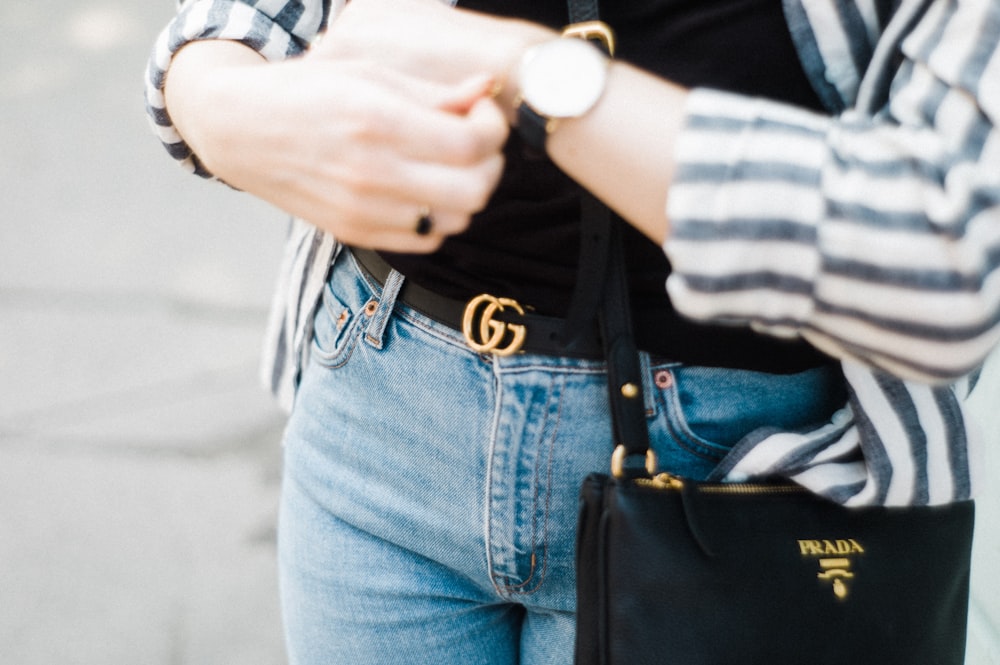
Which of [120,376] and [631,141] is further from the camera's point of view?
[120,376]

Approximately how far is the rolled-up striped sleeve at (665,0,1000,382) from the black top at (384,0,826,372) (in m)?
0.11

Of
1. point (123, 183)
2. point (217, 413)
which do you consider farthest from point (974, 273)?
point (123, 183)

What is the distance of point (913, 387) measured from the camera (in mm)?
500

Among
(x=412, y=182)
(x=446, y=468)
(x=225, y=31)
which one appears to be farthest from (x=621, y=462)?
(x=225, y=31)

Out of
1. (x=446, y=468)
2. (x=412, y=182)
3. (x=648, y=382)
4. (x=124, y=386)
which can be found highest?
(x=412, y=182)

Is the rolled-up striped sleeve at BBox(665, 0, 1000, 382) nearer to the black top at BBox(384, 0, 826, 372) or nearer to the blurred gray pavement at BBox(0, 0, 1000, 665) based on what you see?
the black top at BBox(384, 0, 826, 372)

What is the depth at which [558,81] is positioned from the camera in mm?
381

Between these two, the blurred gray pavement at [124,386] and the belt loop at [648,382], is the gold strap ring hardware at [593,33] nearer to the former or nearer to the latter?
the belt loop at [648,382]

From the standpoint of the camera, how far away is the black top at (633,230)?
1.60 ft

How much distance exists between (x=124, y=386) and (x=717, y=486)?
6.58 feet

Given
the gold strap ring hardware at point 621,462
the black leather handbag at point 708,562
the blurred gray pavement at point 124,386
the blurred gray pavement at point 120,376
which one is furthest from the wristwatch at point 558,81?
the blurred gray pavement at point 120,376

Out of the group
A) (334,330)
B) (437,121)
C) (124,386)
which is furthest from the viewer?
(124,386)

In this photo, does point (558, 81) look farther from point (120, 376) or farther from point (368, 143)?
point (120, 376)

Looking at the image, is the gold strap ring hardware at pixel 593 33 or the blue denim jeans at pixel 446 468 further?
the blue denim jeans at pixel 446 468
